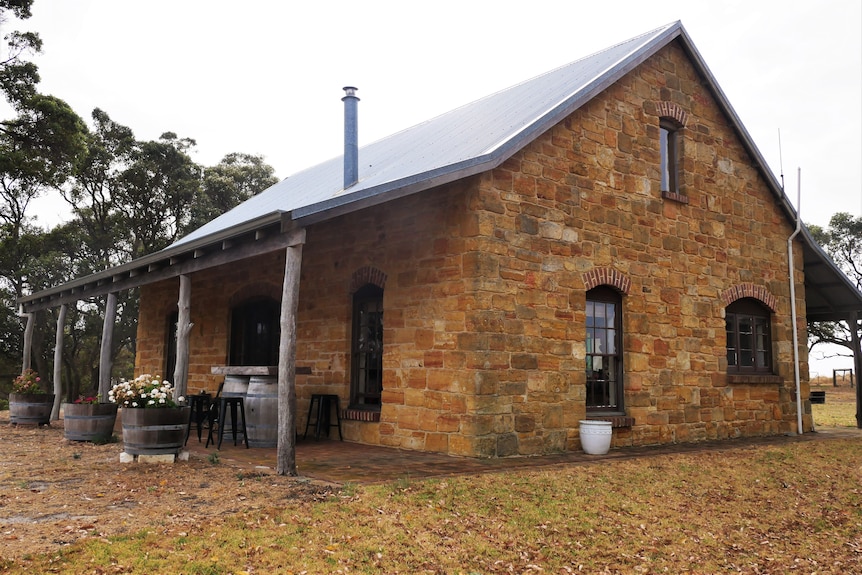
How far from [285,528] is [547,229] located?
5440mm

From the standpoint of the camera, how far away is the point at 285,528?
4820mm

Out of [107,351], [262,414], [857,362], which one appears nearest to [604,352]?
[262,414]

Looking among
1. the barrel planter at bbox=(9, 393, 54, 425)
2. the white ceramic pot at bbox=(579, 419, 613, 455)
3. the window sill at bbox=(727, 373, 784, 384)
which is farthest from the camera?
the barrel planter at bbox=(9, 393, 54, 425)

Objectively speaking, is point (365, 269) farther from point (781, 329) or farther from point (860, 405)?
point (860, 405)

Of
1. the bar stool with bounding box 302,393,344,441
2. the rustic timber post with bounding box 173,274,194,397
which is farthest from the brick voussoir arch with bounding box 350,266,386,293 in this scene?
the rustic timber post with bounding box 173,274,194,397

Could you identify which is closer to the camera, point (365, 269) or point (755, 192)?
point (365, 269)

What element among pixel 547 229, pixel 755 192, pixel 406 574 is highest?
pixel 755 192

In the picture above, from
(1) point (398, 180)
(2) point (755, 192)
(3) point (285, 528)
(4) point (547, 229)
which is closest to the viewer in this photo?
(3) point (285, 528)

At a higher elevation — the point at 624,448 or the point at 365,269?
the point at 365,269

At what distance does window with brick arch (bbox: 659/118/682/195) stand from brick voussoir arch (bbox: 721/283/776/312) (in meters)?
1.88

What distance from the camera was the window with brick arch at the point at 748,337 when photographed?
11727 mm

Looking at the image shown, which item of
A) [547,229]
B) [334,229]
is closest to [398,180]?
[547,229]

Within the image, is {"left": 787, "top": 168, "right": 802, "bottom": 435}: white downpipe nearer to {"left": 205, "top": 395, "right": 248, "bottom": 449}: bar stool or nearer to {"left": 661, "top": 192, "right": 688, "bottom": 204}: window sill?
→ {"left": 661, "top": 192, "right": 688, "bottom": 204}: window sill

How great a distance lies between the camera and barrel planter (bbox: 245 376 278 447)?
9.02 metres
